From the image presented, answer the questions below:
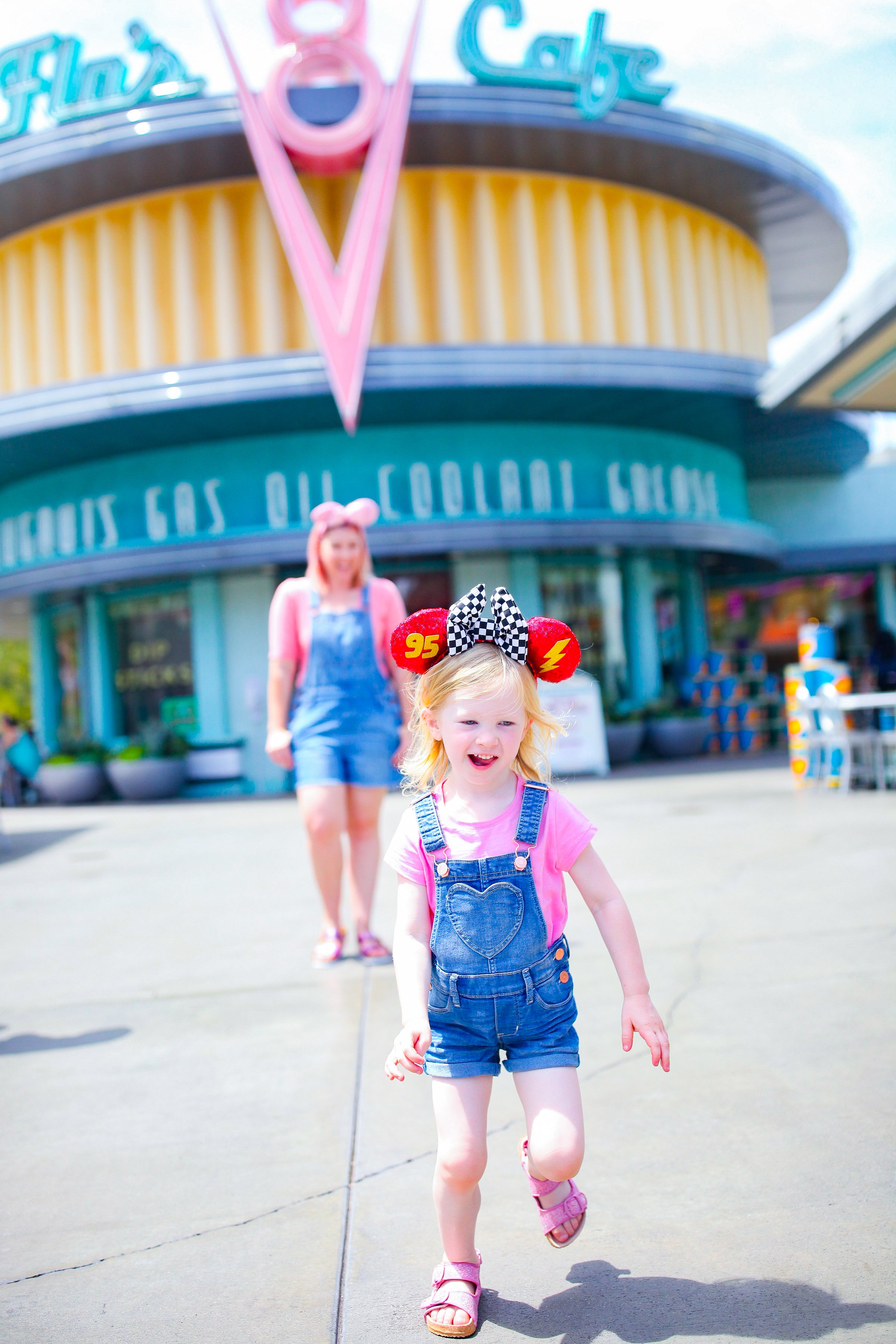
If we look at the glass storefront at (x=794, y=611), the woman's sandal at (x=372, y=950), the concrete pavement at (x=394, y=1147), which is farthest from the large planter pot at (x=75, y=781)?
the woman's sandal at (x=372, y=950)

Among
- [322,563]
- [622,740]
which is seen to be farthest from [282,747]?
[622,740]

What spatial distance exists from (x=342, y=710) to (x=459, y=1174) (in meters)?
2.91

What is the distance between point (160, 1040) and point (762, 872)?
369 cm

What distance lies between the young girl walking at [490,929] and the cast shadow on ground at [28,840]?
8.73 m

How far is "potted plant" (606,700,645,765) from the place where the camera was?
55.9ft

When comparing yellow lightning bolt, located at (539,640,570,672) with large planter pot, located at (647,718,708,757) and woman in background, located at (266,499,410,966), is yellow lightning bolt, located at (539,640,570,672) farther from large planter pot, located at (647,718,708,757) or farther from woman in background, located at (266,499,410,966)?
large planter pot, located at (647,718,708,757)

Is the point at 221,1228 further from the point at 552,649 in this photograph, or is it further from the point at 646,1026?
the point at 552,649

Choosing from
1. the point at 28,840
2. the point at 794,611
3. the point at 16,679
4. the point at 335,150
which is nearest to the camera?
the point at 28,840

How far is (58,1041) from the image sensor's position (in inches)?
157

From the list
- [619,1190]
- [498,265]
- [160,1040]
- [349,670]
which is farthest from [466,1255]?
[498,265]

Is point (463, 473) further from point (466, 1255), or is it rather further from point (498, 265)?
point (466, 1255)

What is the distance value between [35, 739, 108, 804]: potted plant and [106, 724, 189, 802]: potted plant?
287 millimetres

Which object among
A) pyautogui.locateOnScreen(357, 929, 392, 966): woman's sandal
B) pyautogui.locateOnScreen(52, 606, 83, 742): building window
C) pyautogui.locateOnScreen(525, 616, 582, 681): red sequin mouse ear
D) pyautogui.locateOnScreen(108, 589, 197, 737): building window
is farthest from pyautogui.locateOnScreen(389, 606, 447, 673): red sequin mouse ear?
pyautogui.locateOnScreen(52, 606, 83, 742): building window

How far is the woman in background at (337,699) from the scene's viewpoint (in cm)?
480
